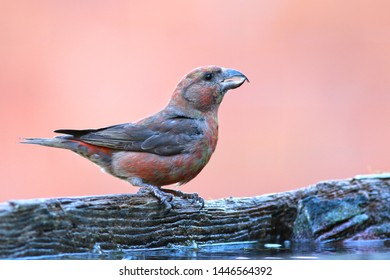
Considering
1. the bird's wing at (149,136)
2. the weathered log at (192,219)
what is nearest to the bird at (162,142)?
the bird's wing at (149,136)

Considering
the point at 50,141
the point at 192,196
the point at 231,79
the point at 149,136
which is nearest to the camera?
the point at 192,196

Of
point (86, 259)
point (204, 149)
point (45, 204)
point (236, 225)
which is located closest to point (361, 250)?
point (236, 225)

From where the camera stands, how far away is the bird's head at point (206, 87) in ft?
19.0

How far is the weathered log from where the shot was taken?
3656 mm

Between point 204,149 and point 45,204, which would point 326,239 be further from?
point 45,204

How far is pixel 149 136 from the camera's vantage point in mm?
5473

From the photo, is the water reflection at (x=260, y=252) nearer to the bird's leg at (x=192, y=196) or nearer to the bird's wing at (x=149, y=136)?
the bird's leg at (x=192, y=196)

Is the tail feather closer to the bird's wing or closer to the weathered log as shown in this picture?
the bird's wing

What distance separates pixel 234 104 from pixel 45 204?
24.1ft

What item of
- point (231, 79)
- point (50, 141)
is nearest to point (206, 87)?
point (231, 79)

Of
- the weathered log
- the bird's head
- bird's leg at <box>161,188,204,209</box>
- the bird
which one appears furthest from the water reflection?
the bird's head

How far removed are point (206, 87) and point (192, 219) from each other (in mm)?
1582

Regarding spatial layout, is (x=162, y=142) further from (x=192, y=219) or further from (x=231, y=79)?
(x=192, y=219)

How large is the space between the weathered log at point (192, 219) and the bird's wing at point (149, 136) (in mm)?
660
